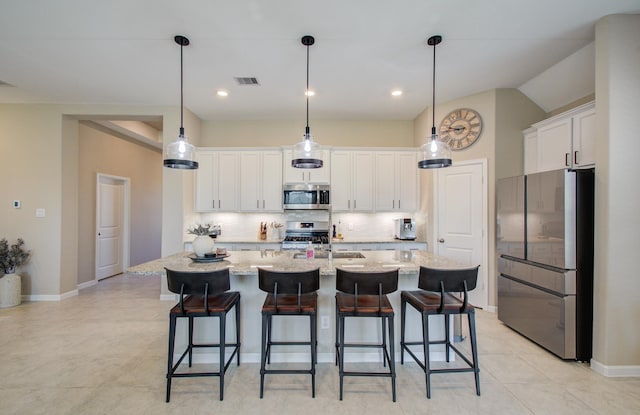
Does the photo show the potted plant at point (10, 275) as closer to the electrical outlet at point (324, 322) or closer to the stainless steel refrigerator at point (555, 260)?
the electrical outlet at point (324, 322)

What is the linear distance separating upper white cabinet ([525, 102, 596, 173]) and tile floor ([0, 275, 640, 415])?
2.02m

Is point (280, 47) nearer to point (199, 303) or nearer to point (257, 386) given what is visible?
point (199, 303)

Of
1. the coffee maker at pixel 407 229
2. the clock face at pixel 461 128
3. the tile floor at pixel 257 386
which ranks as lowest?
the tile floor at pixel 257 386

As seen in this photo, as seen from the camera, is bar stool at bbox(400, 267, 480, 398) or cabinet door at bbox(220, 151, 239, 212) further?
cabinet door at bbox(220, 151, 239, 212)

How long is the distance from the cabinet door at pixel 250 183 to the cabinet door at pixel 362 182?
1.62 meters

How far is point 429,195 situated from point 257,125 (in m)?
3.24

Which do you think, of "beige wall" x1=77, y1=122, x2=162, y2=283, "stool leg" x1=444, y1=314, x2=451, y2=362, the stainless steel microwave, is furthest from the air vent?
"stool leg" x1=444, y1=314, x2=451, y2=362

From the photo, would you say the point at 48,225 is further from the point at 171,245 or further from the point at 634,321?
the point at 634,321

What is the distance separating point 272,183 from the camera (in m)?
4.82

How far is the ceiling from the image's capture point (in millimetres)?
2348

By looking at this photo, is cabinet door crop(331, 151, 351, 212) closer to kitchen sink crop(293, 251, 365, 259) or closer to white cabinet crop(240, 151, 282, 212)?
white cabinet crop(240, 151, 282, 212)

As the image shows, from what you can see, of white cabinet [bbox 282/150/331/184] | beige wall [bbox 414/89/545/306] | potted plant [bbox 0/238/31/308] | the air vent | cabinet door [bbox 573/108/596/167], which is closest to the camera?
cabinet door [bbox 573/108/596/167]

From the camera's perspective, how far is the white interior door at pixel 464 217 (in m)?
3.91

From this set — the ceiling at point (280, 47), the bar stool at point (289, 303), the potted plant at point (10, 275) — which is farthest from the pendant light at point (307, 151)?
the potted plant at point (10, 275)
